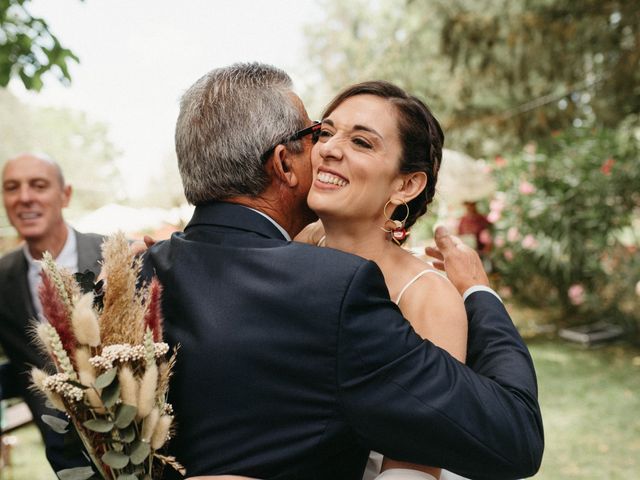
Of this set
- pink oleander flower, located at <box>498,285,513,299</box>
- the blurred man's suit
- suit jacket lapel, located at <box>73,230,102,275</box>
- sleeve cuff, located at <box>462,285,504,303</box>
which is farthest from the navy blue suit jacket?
pink oleander flower, located at <box>498,285,513,299</box>

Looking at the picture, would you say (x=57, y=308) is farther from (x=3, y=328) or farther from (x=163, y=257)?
(x=3, y=328)

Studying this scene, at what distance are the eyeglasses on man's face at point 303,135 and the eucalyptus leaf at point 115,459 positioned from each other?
35.3 inches

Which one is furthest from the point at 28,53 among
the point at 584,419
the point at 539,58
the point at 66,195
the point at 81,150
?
the point at 81,150

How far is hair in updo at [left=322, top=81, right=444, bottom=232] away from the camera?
2.33 meters

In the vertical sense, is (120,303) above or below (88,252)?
above

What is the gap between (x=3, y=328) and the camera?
3.83 m

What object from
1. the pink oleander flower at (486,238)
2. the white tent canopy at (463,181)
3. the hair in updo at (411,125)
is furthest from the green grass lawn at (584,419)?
the white tent canopy at (463,181)

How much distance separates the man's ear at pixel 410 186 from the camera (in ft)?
7.95

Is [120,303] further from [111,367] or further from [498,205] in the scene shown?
[498,205]

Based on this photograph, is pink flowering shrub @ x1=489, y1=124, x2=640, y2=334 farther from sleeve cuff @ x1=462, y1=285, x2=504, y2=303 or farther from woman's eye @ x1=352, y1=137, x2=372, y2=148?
woman's eye @ x1=352, y1=137, x2=372, y2=148

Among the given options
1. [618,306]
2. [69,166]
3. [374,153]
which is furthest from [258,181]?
[69,166]

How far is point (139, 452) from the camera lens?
1552 mm

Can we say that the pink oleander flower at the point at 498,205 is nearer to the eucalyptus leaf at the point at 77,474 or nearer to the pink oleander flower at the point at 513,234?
the pink oleander flower at the point at 513,234

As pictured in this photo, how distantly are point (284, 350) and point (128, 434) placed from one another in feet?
1.44
